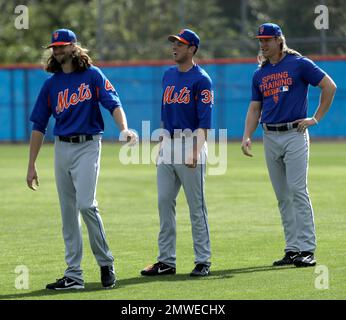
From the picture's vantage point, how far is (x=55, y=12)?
145ft

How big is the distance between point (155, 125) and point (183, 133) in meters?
24.2

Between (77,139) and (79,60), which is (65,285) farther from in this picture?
(79,60)

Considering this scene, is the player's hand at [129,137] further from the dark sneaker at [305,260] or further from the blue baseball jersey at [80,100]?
the dark sneaker at [305,260]

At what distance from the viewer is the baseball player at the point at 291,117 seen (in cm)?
945

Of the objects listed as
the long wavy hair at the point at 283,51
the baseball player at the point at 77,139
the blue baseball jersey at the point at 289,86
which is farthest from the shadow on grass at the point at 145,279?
the long wavy hair at the point at 283,51

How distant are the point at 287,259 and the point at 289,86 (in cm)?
161

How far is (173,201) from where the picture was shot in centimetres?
921

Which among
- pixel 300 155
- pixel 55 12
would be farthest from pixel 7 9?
pixel 300 155

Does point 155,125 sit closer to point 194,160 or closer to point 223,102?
point 223,102

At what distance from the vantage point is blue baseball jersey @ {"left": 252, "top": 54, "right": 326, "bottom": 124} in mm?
A: 9516
